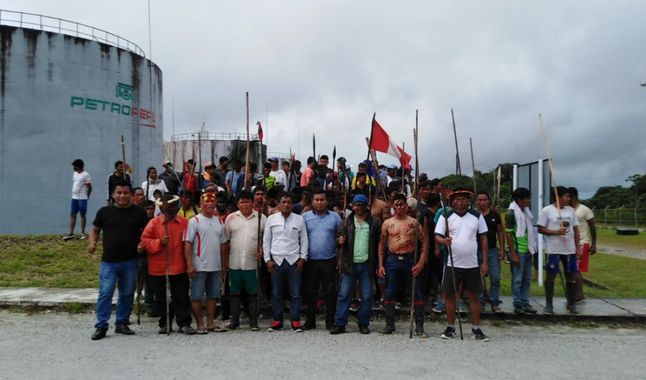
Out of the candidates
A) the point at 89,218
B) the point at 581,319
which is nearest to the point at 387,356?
the point at 581,319

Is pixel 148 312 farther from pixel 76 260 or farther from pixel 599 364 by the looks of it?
pixel 599 364

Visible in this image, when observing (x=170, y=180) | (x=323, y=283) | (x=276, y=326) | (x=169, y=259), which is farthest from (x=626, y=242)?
(x=169, y=259)

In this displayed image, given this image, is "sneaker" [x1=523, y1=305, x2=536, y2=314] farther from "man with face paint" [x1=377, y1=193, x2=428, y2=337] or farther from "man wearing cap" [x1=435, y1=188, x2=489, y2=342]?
"man with face paint" [x1=377, y1=193, x2=428, y2=337]

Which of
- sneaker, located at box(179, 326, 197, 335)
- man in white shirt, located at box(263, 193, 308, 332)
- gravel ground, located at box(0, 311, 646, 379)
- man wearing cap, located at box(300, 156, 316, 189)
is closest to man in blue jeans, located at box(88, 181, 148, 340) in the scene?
gravel ground, located at box(0, 311, 646, 379)

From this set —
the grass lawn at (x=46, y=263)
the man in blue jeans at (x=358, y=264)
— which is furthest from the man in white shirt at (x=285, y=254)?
the grass lawn at (x=46, y=263)

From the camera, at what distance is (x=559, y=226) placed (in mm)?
7297

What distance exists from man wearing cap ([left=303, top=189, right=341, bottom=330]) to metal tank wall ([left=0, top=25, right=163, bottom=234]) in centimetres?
1241

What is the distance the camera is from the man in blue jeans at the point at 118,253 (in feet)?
20.8

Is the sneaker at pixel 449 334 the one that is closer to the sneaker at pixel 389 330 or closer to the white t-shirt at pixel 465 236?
the sneaker at pixel 389 330

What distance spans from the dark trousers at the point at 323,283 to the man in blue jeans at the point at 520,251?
2640 millimetres

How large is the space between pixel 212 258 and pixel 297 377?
235 cm

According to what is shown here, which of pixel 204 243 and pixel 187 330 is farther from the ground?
pixel 204 243

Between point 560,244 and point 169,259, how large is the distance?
5.43m

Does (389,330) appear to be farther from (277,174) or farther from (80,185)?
(80,185)
